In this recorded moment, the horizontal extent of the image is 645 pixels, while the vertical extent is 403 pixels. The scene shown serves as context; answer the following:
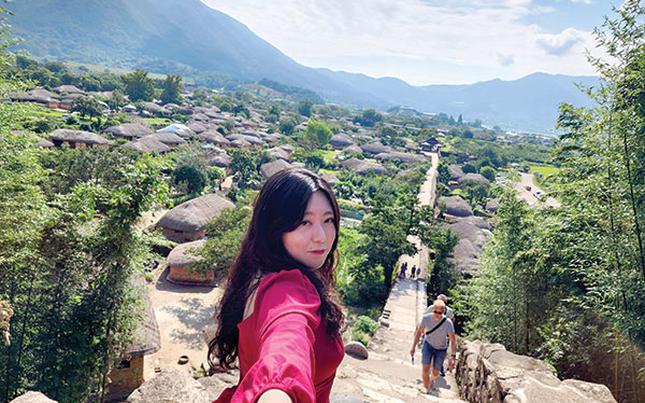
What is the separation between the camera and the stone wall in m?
3.50

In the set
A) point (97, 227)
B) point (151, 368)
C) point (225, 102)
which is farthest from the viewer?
point (225, 102)

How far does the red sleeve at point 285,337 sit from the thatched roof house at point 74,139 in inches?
986

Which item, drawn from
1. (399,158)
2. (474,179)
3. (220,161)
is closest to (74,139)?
(220,161)

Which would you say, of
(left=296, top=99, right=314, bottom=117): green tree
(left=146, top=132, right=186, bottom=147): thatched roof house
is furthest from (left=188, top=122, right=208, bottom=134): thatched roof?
(left=296, top=99, right=314, bottom=117): green tree

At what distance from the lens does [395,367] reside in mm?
6527

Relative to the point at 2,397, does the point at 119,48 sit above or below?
above

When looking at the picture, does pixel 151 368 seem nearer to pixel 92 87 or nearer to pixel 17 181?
pixel 17 181

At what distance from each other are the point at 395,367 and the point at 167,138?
87.1ft

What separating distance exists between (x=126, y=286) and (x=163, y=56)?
729 ft

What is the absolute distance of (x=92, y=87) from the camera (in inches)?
1922

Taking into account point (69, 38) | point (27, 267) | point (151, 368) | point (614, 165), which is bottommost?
point (151, 368)

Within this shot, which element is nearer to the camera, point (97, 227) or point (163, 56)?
point (97, 227)

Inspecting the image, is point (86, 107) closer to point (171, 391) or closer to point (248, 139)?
point (248, 139)

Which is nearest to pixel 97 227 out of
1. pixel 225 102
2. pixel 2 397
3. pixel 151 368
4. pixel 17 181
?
pixel 17 181
